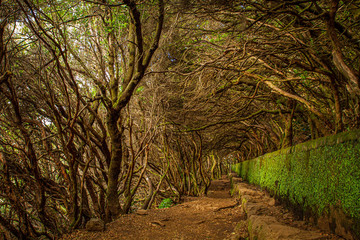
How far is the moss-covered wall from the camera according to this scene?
2.14 metres

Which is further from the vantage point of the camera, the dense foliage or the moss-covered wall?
the dense foliage

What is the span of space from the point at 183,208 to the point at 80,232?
10.6 feet

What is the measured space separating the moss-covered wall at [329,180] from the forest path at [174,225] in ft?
3.81

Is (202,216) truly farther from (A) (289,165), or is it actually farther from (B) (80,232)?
(B) (80,232)

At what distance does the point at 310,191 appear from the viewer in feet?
10.1

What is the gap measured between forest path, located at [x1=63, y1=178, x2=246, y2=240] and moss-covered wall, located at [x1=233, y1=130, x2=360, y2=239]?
3.81ft

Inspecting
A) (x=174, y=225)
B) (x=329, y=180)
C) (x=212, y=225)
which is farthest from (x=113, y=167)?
(x=329, y=180)

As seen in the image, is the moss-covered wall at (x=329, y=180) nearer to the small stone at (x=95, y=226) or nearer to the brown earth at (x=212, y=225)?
the brown earth at (x=212, y=225)

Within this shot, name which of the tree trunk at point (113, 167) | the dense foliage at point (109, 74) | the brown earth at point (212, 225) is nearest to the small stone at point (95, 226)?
the brown earth at point (212, 225)

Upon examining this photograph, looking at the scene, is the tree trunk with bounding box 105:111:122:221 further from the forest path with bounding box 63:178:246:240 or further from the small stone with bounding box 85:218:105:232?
the small stone with bounding box 85:218:105:232

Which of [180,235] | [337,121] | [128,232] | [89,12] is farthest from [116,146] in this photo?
[337,121]

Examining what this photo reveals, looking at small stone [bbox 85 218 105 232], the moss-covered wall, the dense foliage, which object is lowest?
small stone [bbox 85 218 105 232]

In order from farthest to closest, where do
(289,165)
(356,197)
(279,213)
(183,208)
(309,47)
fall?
1. (183,208)
2. (289,165)
3. (279,213)
4. (309,47)
5. (356,197)

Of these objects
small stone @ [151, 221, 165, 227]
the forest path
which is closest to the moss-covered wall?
the forest path
